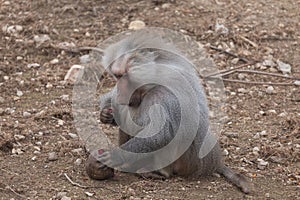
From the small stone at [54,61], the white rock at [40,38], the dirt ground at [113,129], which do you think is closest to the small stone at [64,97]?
the dirt ground at [113,129]

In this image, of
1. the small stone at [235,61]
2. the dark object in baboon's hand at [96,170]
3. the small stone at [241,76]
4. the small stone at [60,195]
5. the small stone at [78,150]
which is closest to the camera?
the small stone at [60,195]

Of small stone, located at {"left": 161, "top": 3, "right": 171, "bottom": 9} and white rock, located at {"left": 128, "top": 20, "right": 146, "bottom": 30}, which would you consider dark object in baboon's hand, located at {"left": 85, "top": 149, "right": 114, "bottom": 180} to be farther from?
small stone, located at {"left": 161, "top": 3, "right": 171, "bottom": 9}

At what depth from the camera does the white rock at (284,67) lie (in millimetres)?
8000

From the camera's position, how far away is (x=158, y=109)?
16.5 ft

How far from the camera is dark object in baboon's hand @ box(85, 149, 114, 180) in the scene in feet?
17.0

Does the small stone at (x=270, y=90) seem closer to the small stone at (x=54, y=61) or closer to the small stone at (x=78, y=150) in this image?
the small stone at (x=54, y=61)

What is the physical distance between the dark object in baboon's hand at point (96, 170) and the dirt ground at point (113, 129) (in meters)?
0.06

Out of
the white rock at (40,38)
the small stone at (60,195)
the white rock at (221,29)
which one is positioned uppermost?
the small stone at (60,195)

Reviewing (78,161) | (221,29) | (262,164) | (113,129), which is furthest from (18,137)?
(221,29)

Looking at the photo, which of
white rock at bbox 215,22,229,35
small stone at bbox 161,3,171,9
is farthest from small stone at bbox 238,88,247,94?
small stone at bbox 161,3,171,9

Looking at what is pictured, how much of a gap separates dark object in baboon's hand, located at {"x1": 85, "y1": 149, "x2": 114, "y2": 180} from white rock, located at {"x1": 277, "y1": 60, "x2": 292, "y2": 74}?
3.42m

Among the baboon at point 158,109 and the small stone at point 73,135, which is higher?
the baboon at point 158,109

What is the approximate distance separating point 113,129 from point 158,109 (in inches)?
58.2

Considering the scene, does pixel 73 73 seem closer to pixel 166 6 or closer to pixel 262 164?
pixel 166 6
